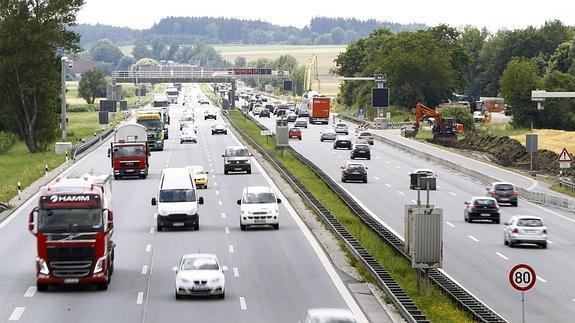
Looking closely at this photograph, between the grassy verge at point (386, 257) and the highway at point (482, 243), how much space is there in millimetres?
1722

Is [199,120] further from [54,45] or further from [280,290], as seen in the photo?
[280,290]

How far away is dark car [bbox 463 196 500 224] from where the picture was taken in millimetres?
60938

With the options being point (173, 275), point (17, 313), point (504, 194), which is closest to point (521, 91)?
point (504, 194)

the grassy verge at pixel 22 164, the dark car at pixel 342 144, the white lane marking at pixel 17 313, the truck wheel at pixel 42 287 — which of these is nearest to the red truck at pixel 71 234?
the truck wheel at pixel 42 287

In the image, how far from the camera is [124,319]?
31.5m

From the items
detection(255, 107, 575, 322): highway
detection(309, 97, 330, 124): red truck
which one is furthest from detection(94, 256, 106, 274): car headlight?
detection(309, 97, 330, 124): red truck

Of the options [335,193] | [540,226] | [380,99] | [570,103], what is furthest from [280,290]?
[380,99]

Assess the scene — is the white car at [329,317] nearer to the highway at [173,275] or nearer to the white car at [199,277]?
the highway at [173,275]

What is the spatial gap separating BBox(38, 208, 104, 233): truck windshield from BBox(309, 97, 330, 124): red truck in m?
136

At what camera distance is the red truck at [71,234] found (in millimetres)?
34125

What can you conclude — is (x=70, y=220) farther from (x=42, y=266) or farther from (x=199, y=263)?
(x=199, y=263)

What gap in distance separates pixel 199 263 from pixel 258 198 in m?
17.3

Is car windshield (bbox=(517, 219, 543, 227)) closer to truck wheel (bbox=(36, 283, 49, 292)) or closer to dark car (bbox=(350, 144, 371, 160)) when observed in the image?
truck wheel (bbox=(36, 283, 49, 292))

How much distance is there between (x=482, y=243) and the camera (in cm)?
5266
